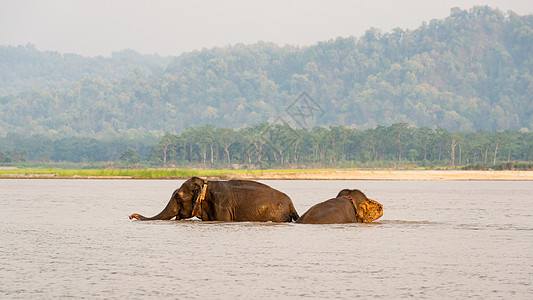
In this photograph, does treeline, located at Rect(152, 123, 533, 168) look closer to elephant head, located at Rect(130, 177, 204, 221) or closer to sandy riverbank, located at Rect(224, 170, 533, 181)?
sandy riverbank, located at Rect(224, 170, 533, 181)

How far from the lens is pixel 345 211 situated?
66.4 ft

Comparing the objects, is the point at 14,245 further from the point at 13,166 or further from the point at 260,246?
the point at 13,166

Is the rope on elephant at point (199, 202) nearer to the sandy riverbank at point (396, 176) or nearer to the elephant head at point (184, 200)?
the elephant head at point (184, 200)

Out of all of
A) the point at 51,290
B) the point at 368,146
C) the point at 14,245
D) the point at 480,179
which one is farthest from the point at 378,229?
the point at 368,146

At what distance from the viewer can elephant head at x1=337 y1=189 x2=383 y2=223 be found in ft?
67.7

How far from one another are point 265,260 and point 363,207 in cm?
704

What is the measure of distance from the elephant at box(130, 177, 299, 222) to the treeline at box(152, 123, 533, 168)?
130 m

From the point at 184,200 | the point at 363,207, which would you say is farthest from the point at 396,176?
the point at 184,200

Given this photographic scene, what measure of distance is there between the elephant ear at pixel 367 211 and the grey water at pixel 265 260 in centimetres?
38

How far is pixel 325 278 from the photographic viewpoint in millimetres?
12320

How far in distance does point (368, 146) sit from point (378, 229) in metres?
143

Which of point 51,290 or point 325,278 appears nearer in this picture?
point 51,290

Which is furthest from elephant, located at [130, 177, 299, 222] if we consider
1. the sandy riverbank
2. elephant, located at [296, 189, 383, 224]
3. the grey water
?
the sandy riverbank

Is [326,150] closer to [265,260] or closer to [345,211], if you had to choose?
[345,211]
